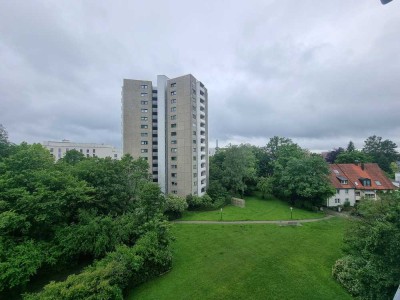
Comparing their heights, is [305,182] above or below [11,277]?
above

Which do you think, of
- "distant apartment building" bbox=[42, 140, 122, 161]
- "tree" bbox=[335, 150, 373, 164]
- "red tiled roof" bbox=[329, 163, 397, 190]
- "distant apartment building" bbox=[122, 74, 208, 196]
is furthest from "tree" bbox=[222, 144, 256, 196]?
"distant apartment building" bbox=[42, 140, 122, 161]

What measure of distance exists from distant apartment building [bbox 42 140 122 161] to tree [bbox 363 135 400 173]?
89.1 meters

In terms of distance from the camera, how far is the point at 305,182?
119 feet

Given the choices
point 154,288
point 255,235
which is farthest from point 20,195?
point 255,235

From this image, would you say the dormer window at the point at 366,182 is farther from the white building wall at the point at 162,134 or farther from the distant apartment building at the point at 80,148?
the distant apartment building at the point at 80,148

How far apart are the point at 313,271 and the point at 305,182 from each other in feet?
72.1

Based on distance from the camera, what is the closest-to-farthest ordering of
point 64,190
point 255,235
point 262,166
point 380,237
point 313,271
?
1. point 380,237
2. point 313,271
3. point 64,190
4. point 255,235
5. point 262,166

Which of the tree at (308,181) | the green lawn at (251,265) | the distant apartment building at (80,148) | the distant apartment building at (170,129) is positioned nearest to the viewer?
the green lawn at (251,265)

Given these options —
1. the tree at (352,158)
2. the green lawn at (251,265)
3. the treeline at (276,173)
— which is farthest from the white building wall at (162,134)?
the tree at (352,158)

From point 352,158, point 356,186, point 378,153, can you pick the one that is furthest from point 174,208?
point 378,153

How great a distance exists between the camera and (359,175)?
39875 millimetres

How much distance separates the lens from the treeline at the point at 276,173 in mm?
35812

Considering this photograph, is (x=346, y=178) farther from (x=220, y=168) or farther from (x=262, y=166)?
(x=220, y=168)

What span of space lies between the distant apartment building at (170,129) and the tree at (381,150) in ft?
181
